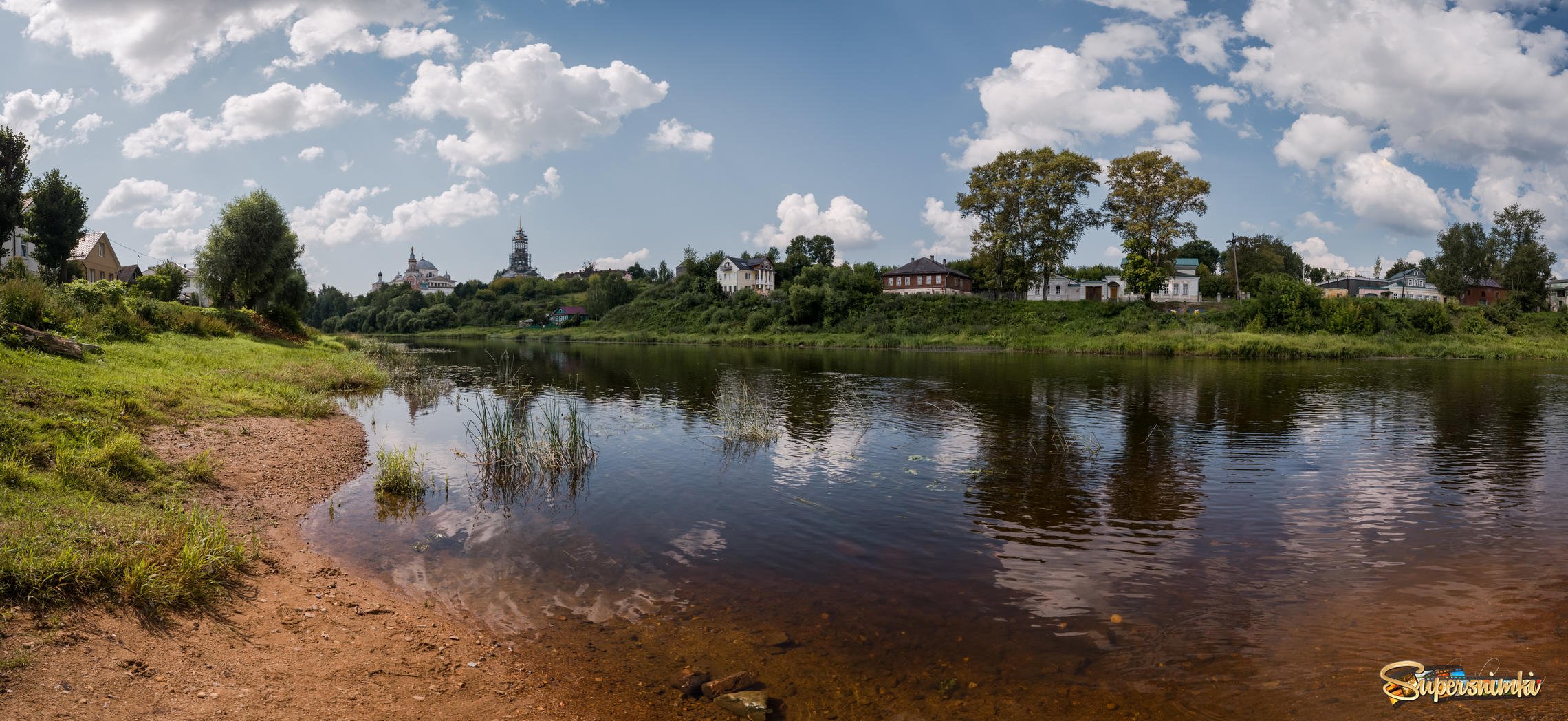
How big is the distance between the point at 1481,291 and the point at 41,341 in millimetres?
137645

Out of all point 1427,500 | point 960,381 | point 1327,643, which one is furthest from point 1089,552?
point 960,381

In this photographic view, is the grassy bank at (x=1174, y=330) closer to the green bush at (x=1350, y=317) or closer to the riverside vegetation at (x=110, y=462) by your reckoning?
the green bush at (x=1350, y=317)

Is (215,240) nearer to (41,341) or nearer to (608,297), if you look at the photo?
(41,341)

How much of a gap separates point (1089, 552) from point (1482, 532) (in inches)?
283

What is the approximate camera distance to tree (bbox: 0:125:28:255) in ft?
142

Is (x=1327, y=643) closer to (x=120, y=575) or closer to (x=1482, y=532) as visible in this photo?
(x=1482, y=532)

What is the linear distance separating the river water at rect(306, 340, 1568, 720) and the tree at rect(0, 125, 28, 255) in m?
39.7

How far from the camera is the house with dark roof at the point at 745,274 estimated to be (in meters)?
126

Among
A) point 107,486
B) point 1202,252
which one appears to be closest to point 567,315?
point 1202,252

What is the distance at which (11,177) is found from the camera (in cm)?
4372

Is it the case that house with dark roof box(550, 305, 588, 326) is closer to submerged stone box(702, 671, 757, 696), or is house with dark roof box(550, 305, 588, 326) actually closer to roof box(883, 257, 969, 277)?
roof box(883, 257, 969, 277)

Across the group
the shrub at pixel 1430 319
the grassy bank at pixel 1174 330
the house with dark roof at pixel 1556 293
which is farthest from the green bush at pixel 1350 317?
the house with dark roof at pixel 1556 293

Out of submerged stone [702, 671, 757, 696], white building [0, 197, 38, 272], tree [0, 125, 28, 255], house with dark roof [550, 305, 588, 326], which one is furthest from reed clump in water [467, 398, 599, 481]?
house with dark roof [550, 305, 588, 326]

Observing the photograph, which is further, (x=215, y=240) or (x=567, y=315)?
(x=567, y=315)
